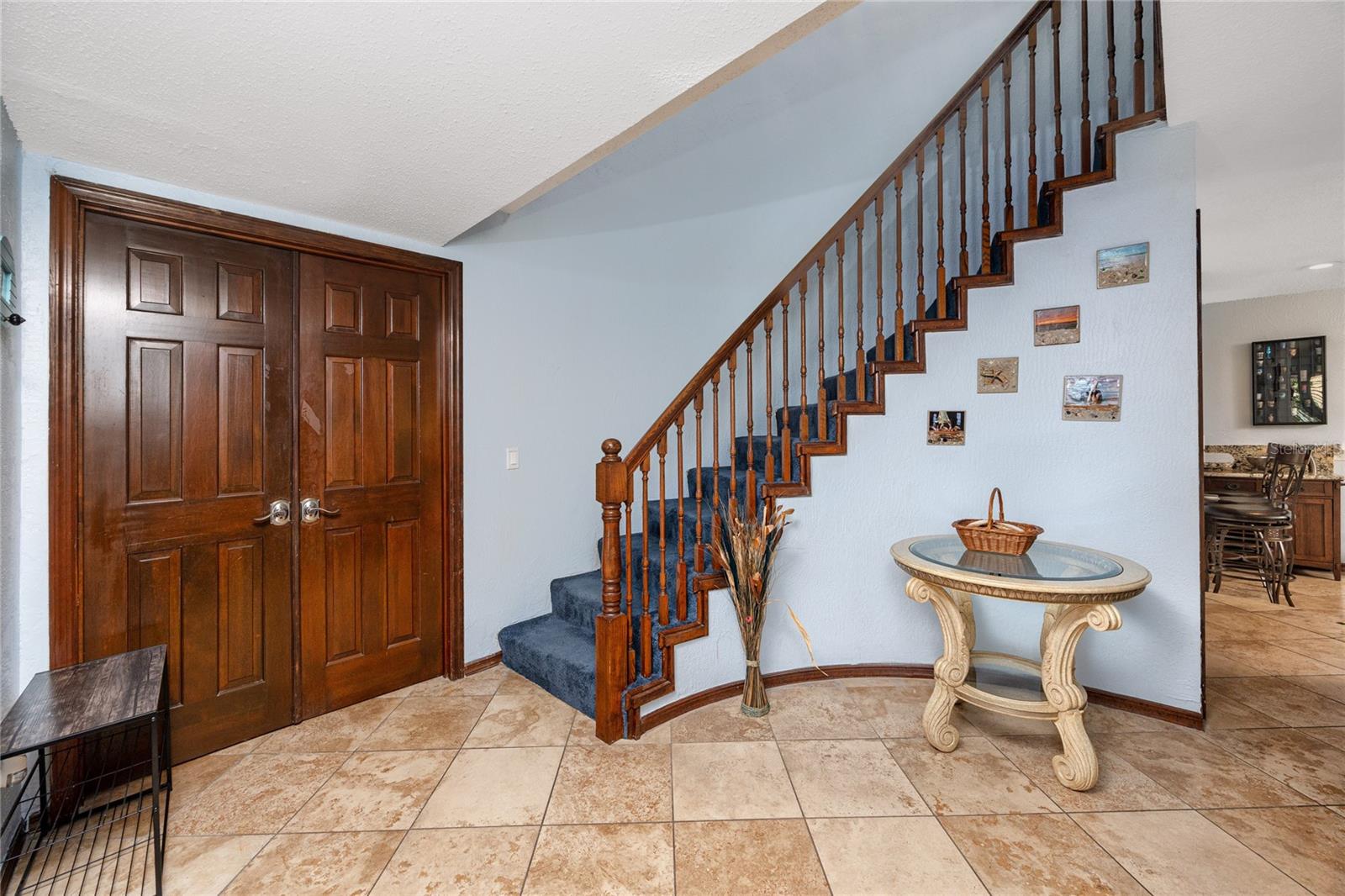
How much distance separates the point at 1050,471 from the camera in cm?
253

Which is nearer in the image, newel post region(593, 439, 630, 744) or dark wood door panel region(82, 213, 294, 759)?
dark wood door panel region(82, 213, 294, 759)

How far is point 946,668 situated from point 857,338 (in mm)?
1533

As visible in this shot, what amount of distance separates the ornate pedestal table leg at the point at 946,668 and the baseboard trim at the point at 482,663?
6.90 feet

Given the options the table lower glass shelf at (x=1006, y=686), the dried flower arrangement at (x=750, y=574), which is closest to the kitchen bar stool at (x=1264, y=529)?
the table lower glass shelf at (x=1006, y=686)

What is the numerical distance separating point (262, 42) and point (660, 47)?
960 millimetres

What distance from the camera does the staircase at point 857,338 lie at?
229 cm

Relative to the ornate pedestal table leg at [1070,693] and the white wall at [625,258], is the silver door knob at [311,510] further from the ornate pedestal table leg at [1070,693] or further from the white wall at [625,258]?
the ornate pedestal table leg at [1070,693]

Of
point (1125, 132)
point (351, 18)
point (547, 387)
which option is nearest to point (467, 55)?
point (351, 18)

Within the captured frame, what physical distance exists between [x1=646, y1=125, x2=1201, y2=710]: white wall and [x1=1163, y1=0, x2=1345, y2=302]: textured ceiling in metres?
0.27

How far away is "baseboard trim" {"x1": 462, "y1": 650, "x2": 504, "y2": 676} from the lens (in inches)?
112

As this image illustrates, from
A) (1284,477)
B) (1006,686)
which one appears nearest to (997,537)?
(1006,686)

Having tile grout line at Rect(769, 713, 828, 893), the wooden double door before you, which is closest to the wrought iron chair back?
tile grout line at Rect(769, 713, 828, 893)

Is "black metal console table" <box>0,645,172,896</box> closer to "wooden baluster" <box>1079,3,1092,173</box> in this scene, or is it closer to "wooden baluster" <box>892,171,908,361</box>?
"wooden baluster" <box>892,171,908,361</box>

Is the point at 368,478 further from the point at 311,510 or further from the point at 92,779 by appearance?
the point at 92,779
